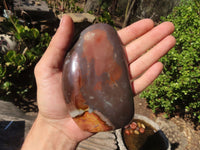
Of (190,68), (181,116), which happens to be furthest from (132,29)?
(181,116)

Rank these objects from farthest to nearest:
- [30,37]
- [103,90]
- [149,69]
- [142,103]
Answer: [142,103] → [30,37] → [149,69] → [103,90]

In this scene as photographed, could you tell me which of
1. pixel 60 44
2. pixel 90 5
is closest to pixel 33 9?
pixel 90 5

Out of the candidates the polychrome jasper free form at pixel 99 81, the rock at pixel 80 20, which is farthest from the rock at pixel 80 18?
the polychrome jasper free form at pixel 99 81

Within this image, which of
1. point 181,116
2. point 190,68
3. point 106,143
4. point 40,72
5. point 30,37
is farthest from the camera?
point 181,116

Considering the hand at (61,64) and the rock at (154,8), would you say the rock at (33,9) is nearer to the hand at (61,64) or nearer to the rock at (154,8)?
the hand at (61,64)

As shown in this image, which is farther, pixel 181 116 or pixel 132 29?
pixel 181 116

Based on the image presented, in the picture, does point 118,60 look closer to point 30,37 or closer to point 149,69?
point 149,69

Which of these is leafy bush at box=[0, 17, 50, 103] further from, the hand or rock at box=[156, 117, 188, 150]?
rock at box=[156, 117, 188, 150]
